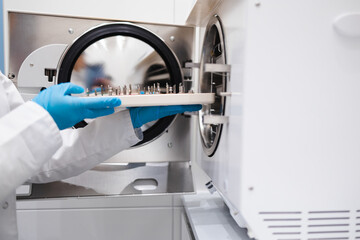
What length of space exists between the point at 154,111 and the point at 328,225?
66 centimetres

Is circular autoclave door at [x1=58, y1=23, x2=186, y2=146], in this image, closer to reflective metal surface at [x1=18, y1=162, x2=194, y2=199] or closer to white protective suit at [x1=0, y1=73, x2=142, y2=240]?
reflective metal surface at [x1=18, y1=162, x2=194, y2=199]

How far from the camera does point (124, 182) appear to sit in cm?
147

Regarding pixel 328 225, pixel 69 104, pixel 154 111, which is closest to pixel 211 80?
pixel 154 111

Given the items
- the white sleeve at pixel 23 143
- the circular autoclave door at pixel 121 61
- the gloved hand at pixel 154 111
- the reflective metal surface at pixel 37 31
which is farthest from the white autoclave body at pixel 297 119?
the reflective metal surface at pixel 37 31

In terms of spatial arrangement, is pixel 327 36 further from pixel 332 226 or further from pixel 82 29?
pixel 82 29

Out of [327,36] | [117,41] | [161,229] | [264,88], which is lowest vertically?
[161,229]

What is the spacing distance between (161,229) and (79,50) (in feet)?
3.43

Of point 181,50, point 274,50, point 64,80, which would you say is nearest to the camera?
point 274,50

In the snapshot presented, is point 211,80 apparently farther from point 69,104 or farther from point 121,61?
point 69,104

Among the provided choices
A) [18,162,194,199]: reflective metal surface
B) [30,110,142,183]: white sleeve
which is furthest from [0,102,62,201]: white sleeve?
[18,162,194,199]: reflective metal surface

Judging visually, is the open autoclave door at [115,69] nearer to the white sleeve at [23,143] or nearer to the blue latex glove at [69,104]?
the blue latex glove at [69,104]

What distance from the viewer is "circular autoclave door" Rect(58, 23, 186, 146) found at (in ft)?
4.41

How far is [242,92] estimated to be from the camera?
2.21 feet

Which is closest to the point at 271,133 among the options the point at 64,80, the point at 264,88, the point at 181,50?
the point at 264,88
